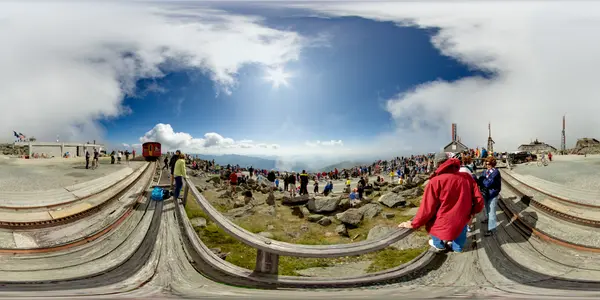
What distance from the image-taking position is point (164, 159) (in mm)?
2455

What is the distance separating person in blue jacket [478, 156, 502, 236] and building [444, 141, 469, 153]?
20 centimetres

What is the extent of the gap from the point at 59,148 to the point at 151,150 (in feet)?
1.90

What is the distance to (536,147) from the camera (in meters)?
2.41

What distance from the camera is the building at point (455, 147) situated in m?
2.38

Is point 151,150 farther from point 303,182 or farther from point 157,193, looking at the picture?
point 303,182

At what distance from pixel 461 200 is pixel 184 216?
6.50ft

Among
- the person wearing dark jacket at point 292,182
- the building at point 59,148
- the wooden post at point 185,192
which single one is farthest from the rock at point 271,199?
the building at point 59,148

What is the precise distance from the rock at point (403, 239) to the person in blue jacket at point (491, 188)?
503 millimetres

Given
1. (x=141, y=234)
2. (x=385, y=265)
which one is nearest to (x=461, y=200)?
(x=385, y=265)

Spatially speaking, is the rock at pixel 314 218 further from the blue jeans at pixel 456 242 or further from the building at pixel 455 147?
the building at pixel 455 147

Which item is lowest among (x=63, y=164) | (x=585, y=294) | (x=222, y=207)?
(x=585, y=294)

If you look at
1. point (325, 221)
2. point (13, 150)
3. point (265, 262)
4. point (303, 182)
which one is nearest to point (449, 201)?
point (325, 221)

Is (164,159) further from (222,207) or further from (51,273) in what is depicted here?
(51,273)

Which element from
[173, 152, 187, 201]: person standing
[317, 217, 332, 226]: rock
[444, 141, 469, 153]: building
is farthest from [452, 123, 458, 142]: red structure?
[173, 152, 187, 201]: person standing
